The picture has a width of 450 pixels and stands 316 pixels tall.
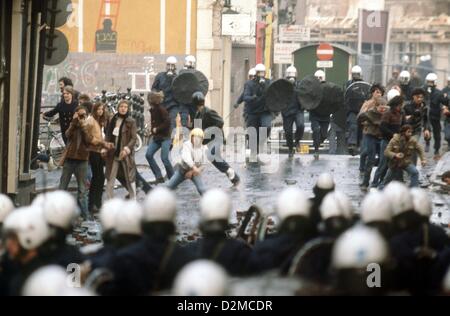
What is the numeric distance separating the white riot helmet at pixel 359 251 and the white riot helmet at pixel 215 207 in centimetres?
207

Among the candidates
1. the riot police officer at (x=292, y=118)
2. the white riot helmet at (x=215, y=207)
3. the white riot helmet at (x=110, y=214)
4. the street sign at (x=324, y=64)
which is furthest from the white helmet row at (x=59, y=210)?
the street sign at (x=324, y=64)

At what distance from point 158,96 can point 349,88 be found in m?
6.47

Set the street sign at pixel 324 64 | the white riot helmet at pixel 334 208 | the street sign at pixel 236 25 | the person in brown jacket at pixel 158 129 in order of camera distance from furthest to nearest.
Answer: the street sign at pixel 324 64
the street sign at pixel 236 25
the person in brown jacket at pixel 158 129
the white riot helmet at pixel 334 208

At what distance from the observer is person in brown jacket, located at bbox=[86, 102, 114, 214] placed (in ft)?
57.9

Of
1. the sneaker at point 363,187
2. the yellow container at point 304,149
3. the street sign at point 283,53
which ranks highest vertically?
the street sign at point 283,53

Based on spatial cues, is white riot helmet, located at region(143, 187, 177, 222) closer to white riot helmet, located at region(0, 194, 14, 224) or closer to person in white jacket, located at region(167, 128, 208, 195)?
white riot helmet, located at region(0, 194, 14, 224)

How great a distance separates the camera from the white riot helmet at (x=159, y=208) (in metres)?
8.86

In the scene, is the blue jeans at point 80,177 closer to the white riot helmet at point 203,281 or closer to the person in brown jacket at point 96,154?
the person in brown jacket at point 96,154

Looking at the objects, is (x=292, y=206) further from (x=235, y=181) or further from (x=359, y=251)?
(x=235, y=181)

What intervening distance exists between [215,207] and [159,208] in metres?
0.49

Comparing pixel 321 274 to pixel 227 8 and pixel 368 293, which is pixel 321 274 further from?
pixel 227 8

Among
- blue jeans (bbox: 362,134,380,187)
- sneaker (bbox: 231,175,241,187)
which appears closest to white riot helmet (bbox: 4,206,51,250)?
sneaker (bbox: 231,175,241,187)

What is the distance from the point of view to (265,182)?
2255 cm

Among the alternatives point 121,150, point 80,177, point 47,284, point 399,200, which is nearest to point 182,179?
point 121,150
